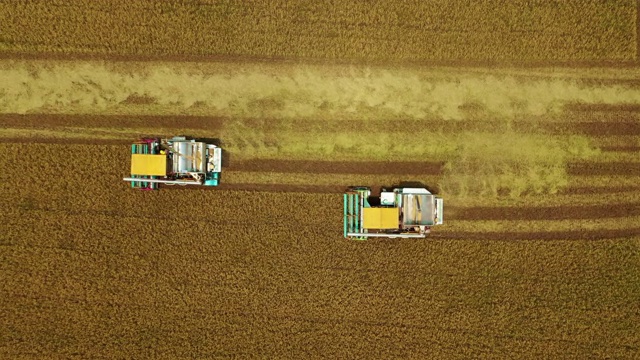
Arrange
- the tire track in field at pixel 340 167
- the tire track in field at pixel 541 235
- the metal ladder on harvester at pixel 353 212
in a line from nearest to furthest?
the metal ladder on harvester at pixel 353 212
the tire track in field at pixel 541 235
the tire track in field at pixel 340 167

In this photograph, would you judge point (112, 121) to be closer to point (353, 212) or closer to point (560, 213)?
point (353, 212)

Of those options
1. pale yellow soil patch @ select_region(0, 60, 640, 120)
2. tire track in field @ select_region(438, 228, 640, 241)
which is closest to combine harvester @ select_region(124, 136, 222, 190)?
pale yellow soil patch @ select_region(0, 60, 640, 120)

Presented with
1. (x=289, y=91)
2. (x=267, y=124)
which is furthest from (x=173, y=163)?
(x=289, y=91)

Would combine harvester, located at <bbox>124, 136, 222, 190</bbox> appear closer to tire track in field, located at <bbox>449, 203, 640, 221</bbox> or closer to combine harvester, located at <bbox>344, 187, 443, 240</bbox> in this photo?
combine harvester, located at <bbox>344, 187, 443, 240</bbox>

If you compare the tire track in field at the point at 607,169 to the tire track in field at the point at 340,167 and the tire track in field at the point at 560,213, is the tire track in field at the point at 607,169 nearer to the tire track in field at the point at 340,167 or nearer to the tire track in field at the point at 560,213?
the tire track in field at the point at 560,213

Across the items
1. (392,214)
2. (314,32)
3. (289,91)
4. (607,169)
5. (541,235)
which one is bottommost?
(541,235)

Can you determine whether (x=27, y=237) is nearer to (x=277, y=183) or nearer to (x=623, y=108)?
(x=277, y=183)

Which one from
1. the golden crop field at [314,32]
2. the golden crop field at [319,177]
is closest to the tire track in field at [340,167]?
the golden crop field at [319,177]
